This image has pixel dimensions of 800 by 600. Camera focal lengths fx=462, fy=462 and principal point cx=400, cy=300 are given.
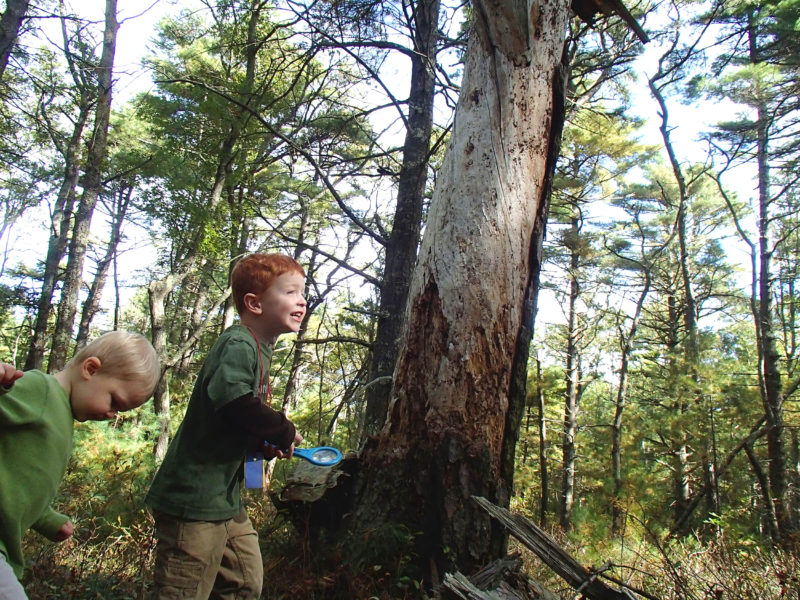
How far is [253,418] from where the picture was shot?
1725 millimetres

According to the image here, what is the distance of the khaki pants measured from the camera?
1710 millimetres

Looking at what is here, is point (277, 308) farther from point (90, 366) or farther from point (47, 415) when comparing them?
point (47, 415)

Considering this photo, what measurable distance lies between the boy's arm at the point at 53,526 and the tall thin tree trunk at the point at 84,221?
6.81 m

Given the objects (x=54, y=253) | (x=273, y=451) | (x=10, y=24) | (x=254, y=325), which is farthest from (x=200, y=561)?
(x=54, y=253)

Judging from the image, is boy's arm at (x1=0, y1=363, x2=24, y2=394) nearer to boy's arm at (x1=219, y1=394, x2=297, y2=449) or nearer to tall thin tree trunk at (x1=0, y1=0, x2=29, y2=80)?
boy's arm at (x1=219, y1=394, x2=297, y2=449)

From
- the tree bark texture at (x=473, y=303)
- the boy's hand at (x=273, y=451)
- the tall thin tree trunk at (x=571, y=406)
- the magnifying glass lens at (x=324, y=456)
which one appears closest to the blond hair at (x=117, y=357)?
the boy's hand at (x=273, y=451)

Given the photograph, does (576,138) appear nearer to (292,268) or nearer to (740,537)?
(740,537)

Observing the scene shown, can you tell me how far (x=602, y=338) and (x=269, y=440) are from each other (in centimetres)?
2129

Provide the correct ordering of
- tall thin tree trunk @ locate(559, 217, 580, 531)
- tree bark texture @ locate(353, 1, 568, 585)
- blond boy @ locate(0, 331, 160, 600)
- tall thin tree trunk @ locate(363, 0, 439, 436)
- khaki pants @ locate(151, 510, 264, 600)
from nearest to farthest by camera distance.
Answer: blond boy @ locate(0, 331, 160, 600) → khaki pants @ locate(151, 510, 264, 600) → tree bark texture @ locate(353, 1, 568, 585) → tall thin tree trunk @ locate(363, 0, 439, 436) → tall thin tree trunk @ locate(559, 217, 580, 531)

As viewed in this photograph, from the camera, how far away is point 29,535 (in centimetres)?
388

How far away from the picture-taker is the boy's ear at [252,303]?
2.12 m

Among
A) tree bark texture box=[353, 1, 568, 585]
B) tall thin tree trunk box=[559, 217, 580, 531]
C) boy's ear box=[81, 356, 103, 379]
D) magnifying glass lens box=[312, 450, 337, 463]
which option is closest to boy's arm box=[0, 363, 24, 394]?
boy's ear box=[81, 356, 103, 379]

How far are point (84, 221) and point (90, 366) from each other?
25.2 ft

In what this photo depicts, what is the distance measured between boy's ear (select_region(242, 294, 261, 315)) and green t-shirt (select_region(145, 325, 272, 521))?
0.57 ft
